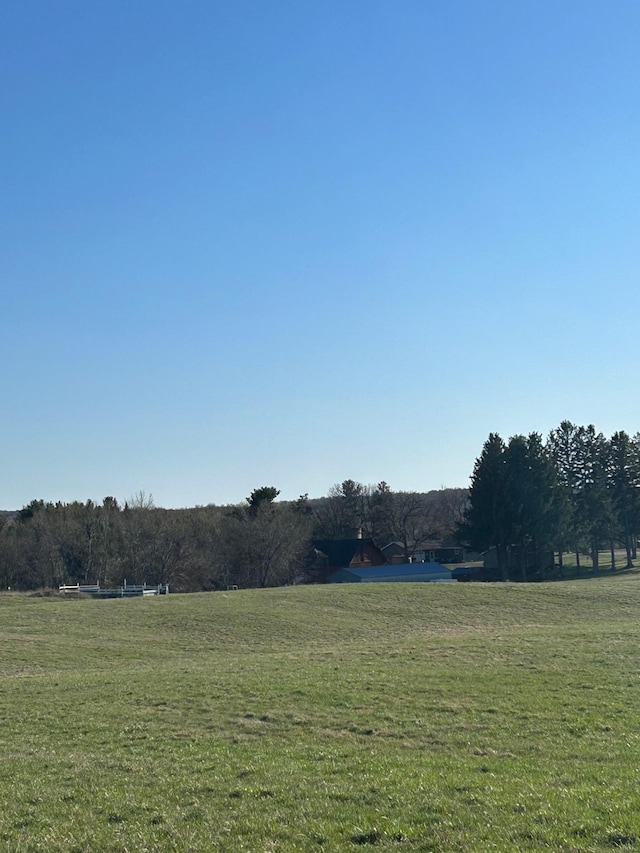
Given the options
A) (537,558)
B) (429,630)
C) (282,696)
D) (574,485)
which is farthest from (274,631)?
(574,485)

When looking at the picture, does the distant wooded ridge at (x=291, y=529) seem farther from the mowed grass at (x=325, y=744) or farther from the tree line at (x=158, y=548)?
the mowed grass at (x=325, y=744)

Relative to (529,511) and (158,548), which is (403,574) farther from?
(158,548)

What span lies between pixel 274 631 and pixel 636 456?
76.0 meters

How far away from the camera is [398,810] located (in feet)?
31.6

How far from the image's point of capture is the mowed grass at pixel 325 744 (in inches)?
356

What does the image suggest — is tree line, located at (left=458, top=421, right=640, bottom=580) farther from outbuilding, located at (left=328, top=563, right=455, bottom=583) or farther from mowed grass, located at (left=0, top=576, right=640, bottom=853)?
mowed grass, located at (left=0, top=576, right=640, bottom=853)

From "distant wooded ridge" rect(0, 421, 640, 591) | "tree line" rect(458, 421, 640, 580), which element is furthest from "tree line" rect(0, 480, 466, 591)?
"tree line" rect(458, 421, 640, 580)

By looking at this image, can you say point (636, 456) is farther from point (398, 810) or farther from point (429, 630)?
point (398, 810)

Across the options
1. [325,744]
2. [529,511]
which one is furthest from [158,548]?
[325,744]

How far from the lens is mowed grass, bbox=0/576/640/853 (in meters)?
9.05

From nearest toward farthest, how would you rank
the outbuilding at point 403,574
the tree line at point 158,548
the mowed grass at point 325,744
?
1. the mowed grass at point 325,744
2. the outbuilding at point 403,574
3. the tree line at point 158,548

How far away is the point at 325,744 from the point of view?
15.0m

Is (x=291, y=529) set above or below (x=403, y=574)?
above

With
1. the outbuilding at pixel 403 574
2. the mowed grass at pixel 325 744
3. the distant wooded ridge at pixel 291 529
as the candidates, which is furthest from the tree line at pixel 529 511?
the mowed grass at pixel 325 744
